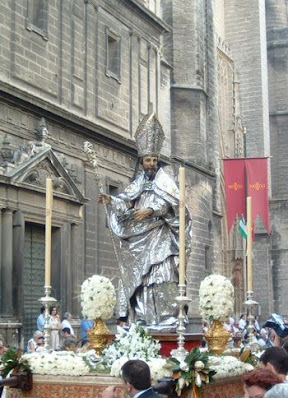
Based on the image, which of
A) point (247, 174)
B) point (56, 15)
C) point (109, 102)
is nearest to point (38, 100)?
point (56, 15)

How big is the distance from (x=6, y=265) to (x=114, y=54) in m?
9.36

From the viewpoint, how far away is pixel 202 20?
1313 inches

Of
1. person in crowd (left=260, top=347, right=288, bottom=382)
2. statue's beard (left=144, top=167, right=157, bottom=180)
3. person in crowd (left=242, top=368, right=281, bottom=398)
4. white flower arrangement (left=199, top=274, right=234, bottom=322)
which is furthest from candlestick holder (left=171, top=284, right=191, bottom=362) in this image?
person in crowd (left=242, top=368, right=281, bottom=398)

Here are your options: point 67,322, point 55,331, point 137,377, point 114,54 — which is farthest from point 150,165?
point 114,54

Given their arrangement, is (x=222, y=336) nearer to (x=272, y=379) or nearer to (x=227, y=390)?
(x=227, y=390)

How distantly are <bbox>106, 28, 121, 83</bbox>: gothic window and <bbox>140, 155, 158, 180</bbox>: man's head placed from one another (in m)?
15.6

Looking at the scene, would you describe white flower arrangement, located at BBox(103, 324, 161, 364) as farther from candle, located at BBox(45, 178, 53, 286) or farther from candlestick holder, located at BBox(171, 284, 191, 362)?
candle, located at BBox(45, 178, 53, 286)

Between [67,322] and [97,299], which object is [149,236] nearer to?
[97,299]

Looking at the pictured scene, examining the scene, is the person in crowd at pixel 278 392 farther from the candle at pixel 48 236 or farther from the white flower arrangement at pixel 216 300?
the candle at pixel 48 236

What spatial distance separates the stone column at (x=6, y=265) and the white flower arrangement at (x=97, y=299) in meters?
9.91

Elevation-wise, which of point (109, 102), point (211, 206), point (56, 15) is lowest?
point (211, 206)

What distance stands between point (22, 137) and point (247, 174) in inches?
463

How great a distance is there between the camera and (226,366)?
8469mm

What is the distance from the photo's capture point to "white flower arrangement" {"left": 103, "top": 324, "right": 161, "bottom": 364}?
809cm
